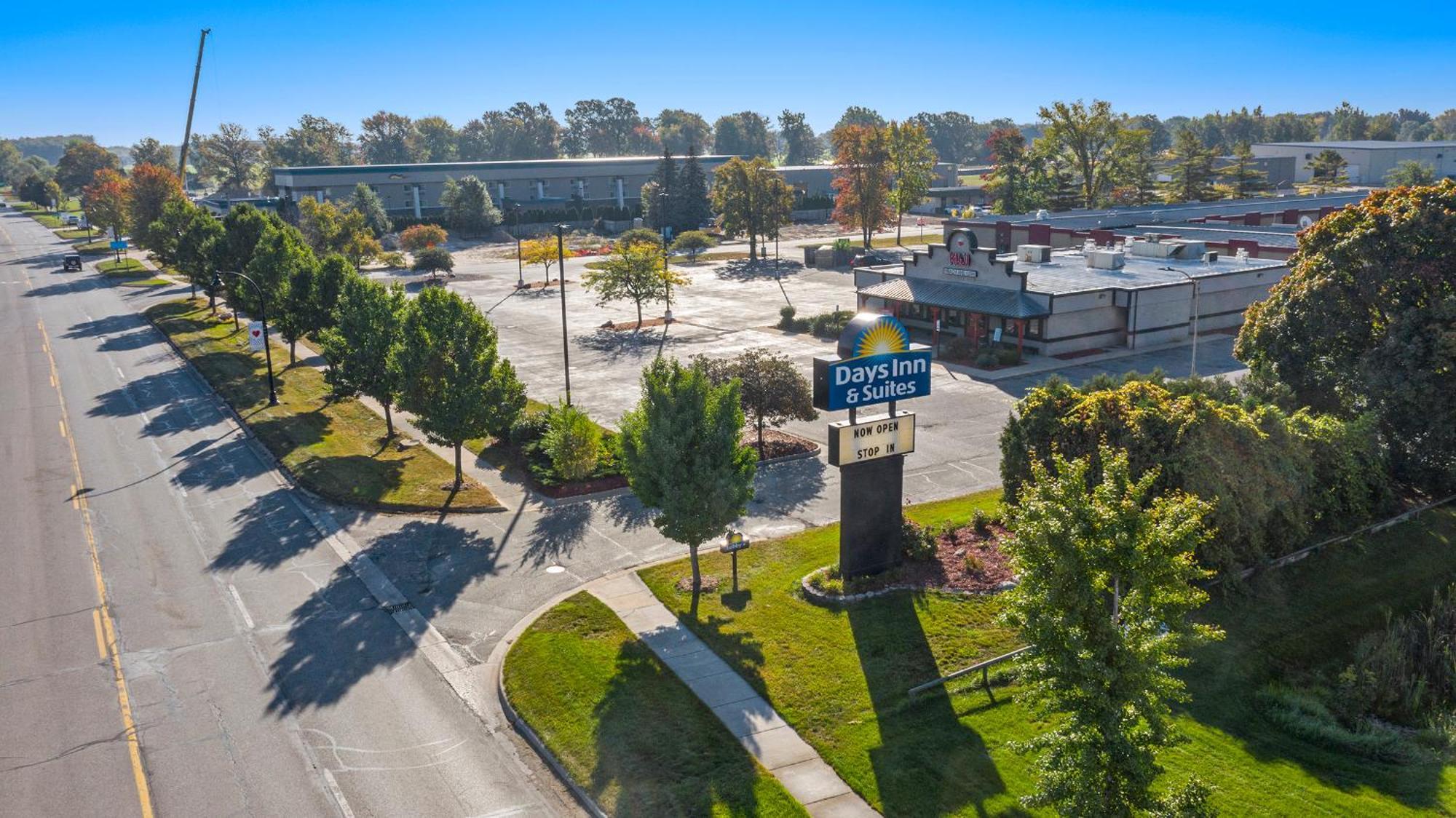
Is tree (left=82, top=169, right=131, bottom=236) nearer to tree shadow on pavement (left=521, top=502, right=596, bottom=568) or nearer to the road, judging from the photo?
the road

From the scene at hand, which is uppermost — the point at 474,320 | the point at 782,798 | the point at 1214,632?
the point at 474,320

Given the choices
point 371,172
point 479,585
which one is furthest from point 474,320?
point 371,172

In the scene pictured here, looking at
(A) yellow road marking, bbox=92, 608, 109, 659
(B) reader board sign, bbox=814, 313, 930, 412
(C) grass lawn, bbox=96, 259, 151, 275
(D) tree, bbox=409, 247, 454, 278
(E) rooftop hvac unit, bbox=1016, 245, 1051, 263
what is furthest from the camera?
(C) grass lawn, bbox=96, 259, 151, 275

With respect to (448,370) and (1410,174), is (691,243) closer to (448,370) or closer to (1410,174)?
(448,370)

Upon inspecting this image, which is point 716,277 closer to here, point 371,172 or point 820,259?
point 820,259

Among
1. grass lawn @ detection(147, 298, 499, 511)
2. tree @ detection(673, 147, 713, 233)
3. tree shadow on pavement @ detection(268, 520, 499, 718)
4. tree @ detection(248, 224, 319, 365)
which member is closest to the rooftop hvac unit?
grass lawn @ detection(147, 298, 499, 511)

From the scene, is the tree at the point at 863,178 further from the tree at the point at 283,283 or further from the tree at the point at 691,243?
the tree at the point at 283,283
